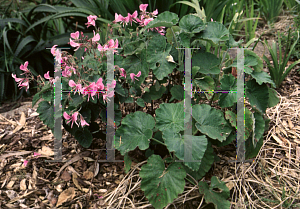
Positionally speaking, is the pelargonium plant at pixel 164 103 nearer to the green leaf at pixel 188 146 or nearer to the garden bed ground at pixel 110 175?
the green leaf at pixel 188 146

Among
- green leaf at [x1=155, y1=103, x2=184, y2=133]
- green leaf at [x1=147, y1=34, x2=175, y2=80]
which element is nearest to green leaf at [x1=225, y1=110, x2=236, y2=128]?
green leaf at [x1=155, y1=103, x2=184, y2=133]

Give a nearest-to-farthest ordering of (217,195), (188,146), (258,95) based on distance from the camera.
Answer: (188,146) < (217,195) < (258,95)

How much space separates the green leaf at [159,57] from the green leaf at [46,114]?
0.52m

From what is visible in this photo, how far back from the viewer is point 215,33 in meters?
1.25

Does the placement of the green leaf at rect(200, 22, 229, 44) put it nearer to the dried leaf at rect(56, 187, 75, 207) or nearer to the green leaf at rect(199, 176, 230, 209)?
the green leaf at rect(199, 176, 230, 209)

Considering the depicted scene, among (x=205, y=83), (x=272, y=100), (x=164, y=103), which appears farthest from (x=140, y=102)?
(x=272, y=100)

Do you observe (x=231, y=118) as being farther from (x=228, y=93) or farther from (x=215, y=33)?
(x=215, y=33)

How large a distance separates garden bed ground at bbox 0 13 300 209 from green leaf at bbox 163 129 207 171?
256 millimetres

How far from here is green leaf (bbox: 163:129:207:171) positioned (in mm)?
1040

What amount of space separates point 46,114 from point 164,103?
1.85ft

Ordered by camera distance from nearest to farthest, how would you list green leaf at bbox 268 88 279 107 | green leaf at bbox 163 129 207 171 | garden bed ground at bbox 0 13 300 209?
green leaf at bbox 163 129 207 171, garden bed ground at bbox 0 13 300 209, green leaf at bbox 268 88 279 107

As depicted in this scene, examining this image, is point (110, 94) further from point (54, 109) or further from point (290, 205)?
point (290, 205)

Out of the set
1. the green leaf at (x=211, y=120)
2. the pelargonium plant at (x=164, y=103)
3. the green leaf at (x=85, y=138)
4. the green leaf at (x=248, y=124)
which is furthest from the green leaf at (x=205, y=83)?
the green leaf at (x=85, y=138)

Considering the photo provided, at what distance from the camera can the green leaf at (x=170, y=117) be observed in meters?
1.13
